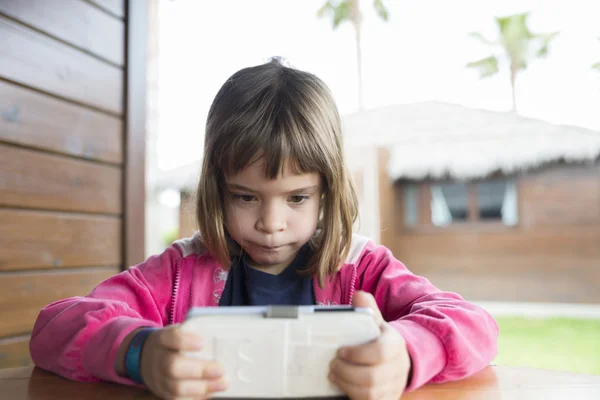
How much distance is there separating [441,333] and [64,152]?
74.9 inches

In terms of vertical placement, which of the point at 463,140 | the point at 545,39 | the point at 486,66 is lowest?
the point at 463,140

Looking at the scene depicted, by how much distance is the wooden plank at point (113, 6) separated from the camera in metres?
2.46

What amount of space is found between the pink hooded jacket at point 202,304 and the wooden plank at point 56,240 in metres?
1.04

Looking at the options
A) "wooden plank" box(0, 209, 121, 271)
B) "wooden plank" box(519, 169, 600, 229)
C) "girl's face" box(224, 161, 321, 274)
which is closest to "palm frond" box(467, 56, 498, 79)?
"wooden plank" box(519, 169, 600, 229)

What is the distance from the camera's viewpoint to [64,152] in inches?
89.7

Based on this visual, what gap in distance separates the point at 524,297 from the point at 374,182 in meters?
3.22

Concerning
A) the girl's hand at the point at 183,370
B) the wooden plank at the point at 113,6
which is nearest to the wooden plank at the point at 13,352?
the wooden plank at the point at 113,6

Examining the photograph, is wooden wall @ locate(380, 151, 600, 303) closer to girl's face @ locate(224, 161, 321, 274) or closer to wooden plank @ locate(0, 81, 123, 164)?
wooden plank @ locate(0, 81, 123, 164)

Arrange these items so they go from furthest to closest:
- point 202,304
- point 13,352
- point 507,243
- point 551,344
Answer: point 507,243
point 551,344
point 13,352
point 202,304

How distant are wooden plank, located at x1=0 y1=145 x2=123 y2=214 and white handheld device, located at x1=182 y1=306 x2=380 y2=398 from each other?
167 cm

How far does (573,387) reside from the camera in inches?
31.0

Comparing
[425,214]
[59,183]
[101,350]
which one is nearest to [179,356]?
[101,350]

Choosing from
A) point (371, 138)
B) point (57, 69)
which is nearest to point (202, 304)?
point (57, 69)

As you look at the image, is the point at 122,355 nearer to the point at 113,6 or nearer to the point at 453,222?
the point at 113,6
